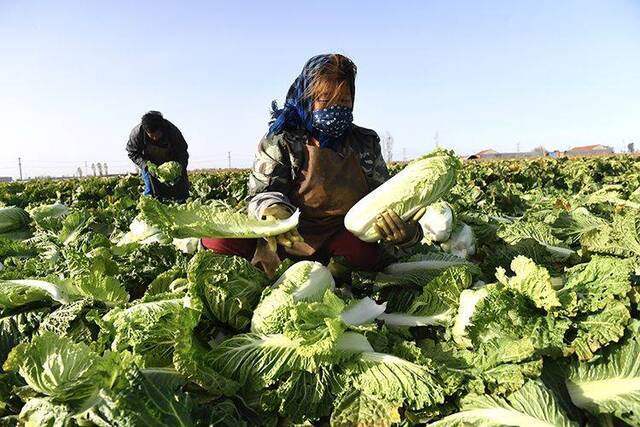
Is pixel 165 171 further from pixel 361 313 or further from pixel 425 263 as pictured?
pixel 361 313

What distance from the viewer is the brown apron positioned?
3.41m

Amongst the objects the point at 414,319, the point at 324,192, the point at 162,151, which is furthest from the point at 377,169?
the point at 162,151

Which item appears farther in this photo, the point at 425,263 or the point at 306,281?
the point at 425,263

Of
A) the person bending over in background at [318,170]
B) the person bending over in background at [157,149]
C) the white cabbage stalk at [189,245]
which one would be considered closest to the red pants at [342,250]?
the person bending over in background at [318,170]

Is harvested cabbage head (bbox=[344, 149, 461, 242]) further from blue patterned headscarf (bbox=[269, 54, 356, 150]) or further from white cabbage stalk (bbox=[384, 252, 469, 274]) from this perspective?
blue patterned headscarf (bbox=[269, 54, 356, 150])

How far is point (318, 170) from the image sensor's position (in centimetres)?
340

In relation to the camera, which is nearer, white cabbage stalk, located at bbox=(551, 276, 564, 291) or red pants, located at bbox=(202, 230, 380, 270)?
white cabbage stalk, located at bbox=(551, 276, 564, 291)

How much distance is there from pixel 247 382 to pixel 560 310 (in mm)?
1428

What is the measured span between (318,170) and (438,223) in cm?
122

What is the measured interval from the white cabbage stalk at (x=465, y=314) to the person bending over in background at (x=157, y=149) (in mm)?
A: 7065

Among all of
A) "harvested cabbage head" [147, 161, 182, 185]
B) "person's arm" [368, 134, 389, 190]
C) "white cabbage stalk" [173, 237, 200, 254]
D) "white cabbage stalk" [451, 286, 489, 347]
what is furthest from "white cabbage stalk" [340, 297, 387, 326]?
"harvested cabbage head" [147, 161, 182, 185]

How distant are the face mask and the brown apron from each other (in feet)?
0.43

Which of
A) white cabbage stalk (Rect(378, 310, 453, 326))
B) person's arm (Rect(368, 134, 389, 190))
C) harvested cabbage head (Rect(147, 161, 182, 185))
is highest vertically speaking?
person's arm (Rect(368, 134, 389, 190))

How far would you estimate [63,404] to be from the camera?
6.56 ft
